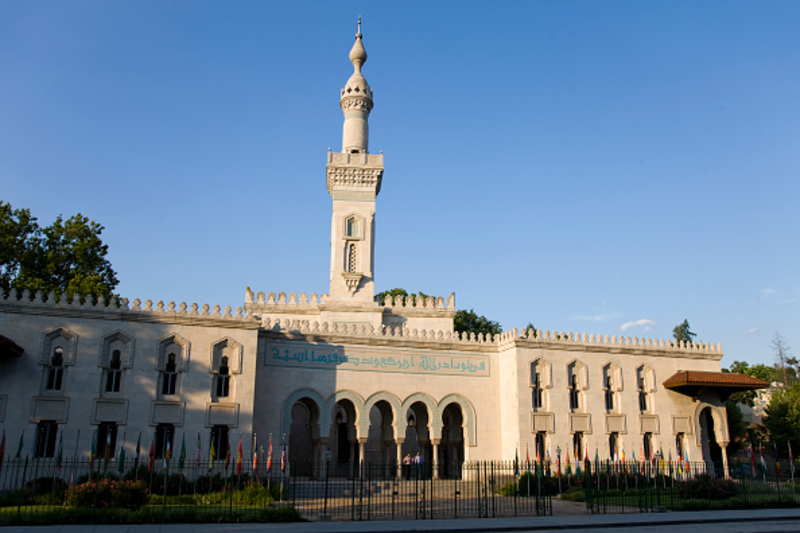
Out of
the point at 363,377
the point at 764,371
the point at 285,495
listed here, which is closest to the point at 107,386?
the point at 285,495

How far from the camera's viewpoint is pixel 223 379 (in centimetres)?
2495

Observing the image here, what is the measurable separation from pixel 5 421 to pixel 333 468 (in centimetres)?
1264

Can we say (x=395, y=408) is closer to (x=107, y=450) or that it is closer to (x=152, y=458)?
(x=152, y=458)

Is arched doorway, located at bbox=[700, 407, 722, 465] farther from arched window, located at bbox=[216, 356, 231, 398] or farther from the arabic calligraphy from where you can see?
arched window, located at bbox=[216, 356, 231, 398]

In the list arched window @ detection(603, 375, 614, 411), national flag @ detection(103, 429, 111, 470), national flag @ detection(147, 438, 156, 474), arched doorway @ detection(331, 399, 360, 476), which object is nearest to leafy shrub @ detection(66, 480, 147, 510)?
national flag @ detection(147, 438, 156, 474)

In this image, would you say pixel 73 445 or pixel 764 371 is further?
pixel 764 371

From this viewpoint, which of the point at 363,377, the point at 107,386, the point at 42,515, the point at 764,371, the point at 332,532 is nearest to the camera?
the point at 332,532

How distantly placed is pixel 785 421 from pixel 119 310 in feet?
113

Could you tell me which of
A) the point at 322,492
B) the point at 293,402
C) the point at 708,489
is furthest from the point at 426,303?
the point at 708,489

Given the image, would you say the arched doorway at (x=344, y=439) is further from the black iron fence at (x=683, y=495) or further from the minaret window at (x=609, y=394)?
the minaret window at (x=609, y=394)

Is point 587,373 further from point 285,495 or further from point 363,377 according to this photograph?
point 285,495

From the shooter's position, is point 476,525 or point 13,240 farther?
point 13,240

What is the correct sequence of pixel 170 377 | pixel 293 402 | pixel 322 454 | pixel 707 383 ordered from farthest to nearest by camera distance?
pixel 707 383, pixel 322 454, pixel 293 402, pixel 170 377

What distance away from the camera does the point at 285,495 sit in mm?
21547
